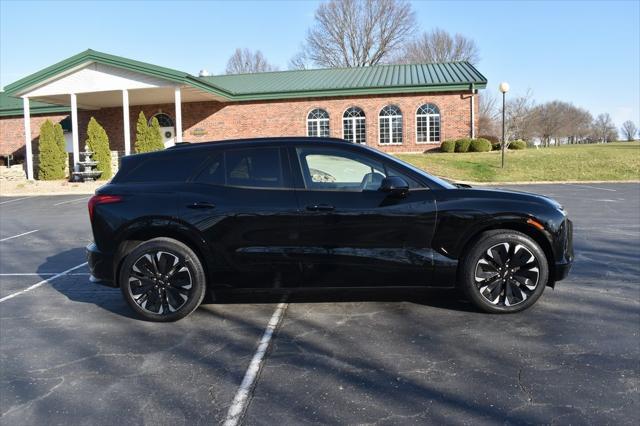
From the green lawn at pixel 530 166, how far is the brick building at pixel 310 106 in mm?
2717

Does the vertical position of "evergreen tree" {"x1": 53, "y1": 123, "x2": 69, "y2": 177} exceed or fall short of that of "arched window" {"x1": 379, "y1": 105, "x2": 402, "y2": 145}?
it falls short

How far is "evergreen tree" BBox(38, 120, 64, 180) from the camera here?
79.1 ft

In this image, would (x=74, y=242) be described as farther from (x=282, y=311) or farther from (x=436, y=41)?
(x=436, y=41)

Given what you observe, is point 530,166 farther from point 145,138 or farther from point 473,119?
point 145,138

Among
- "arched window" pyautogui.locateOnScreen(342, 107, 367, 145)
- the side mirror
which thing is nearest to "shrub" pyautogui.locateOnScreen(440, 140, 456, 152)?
"arched window" pyautogui.locateOnScreen(342, 107, 367, 145)

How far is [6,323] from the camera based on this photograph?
190 inches

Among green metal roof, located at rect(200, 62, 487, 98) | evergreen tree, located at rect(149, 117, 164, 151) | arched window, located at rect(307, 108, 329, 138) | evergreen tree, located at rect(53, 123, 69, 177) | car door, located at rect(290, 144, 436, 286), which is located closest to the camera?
car door, located at rect(290, 144, 436, 286)

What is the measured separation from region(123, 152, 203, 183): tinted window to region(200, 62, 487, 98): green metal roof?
23.8m

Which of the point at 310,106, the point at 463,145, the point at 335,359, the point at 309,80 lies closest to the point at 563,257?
the point at 335,359

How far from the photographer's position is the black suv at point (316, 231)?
4.56 meters

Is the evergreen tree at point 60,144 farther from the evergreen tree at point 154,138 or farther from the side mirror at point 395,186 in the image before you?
the side mirror at point 395,186

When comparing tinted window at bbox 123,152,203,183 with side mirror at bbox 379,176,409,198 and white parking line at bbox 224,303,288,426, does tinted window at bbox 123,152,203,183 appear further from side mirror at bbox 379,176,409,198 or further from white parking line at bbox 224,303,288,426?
side mirror at bbox 379,176,409,198

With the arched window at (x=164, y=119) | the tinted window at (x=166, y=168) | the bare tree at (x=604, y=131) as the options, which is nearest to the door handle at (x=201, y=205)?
the tinted window at (x=166, y=168)

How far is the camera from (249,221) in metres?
4.61
